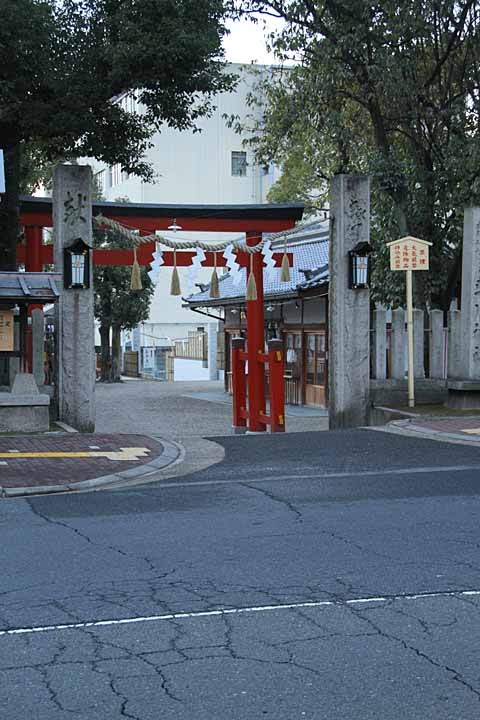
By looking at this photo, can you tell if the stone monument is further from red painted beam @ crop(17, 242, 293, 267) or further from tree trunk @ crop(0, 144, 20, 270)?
tree trunk @ crop(0, 144, 20, 270)

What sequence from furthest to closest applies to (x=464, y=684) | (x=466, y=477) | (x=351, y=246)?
(x=351, y=246), (x=466, y=477), (x=464, y=684)

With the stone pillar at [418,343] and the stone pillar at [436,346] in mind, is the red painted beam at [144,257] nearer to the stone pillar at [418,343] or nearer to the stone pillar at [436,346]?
the stone pillar at [436,346]

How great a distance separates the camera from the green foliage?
44344 mm

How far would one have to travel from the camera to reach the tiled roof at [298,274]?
2880cm

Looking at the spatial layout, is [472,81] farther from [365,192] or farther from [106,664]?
[106,664]

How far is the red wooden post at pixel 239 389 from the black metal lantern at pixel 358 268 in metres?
5.22

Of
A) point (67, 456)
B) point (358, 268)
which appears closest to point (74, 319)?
point (67, 456)

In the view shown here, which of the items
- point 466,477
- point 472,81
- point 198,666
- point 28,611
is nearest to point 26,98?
point 472,81

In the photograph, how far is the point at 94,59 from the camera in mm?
19859

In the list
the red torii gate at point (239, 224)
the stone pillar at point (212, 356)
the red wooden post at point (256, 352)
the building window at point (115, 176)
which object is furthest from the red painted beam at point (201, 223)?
the building window at point (115, 176)

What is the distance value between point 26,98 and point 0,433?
7581 millimetres

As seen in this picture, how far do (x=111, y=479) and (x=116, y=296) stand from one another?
3355 cm

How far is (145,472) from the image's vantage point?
42.4ft

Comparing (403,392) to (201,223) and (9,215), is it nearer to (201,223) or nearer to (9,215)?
(201,223)
